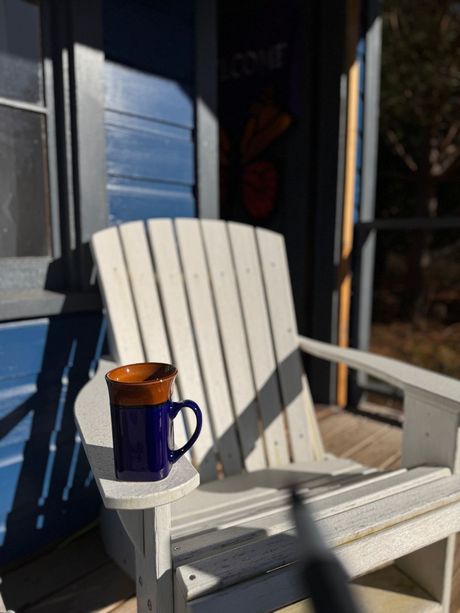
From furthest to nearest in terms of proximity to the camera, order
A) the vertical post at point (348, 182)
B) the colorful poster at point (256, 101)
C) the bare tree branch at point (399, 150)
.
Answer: the bare tree branch at point (399, 150)
the colorful poster at point (256, 101)
the vertical post at point (348, 182)

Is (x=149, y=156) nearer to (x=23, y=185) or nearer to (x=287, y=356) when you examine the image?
(x=23, y=185)

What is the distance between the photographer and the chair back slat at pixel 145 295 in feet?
5.19

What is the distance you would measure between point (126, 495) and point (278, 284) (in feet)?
4.04

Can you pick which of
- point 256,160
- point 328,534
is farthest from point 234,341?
point 256,160

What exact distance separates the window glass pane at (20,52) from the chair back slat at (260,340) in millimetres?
799

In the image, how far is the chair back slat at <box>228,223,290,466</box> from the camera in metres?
1.76

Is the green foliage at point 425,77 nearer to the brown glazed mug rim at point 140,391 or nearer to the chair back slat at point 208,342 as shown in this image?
the chair back slat at point 208,342

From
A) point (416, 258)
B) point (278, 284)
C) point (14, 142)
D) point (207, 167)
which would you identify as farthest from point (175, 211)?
point (416, 258)

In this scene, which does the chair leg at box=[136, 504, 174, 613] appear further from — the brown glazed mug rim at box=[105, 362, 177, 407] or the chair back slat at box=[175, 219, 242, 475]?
the chair back slat at box=[175, 219, 242, 475]

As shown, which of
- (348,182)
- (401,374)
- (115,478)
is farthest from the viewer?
(348,182)

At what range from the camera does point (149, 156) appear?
1.85 meters

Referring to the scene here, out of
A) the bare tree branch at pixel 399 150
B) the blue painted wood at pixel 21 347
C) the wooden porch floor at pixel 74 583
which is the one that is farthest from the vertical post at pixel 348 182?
the bare tree branch at pixel 399 150

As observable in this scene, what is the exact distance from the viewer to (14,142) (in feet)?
5.17

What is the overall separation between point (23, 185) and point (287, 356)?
107 centimetres
